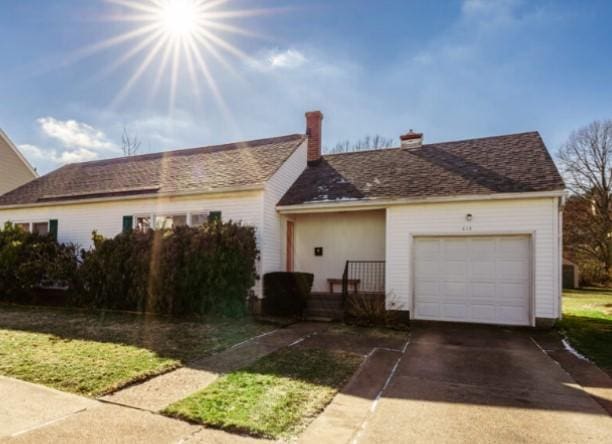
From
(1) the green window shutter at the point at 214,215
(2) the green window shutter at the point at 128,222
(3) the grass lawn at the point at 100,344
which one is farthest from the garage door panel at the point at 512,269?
(2) the green window shutter at the point at 128,222

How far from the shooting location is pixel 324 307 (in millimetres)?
10352

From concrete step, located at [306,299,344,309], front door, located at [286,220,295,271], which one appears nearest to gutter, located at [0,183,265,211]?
front door, located at [286,220,295,271]

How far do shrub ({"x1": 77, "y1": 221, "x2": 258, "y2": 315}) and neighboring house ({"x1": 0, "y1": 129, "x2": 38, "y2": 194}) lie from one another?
45.2 ft

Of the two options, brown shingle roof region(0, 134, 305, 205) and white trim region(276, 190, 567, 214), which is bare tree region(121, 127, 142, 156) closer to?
brown shingle roof region(0, 134, 305, 205)

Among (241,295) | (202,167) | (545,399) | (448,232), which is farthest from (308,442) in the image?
(202,167)

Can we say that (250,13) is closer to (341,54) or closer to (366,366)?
(341,54)

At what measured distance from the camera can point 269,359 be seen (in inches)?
229

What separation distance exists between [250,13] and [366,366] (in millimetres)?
8508

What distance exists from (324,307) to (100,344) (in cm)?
557

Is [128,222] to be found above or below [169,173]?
below

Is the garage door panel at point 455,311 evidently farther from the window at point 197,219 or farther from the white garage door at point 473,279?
the window at point 197,219

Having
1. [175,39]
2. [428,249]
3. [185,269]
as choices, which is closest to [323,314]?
[428,249]

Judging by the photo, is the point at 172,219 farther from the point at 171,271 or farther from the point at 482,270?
the point at 482,270

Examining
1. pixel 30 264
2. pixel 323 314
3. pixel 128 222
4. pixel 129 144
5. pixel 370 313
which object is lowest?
pixel 323 314
